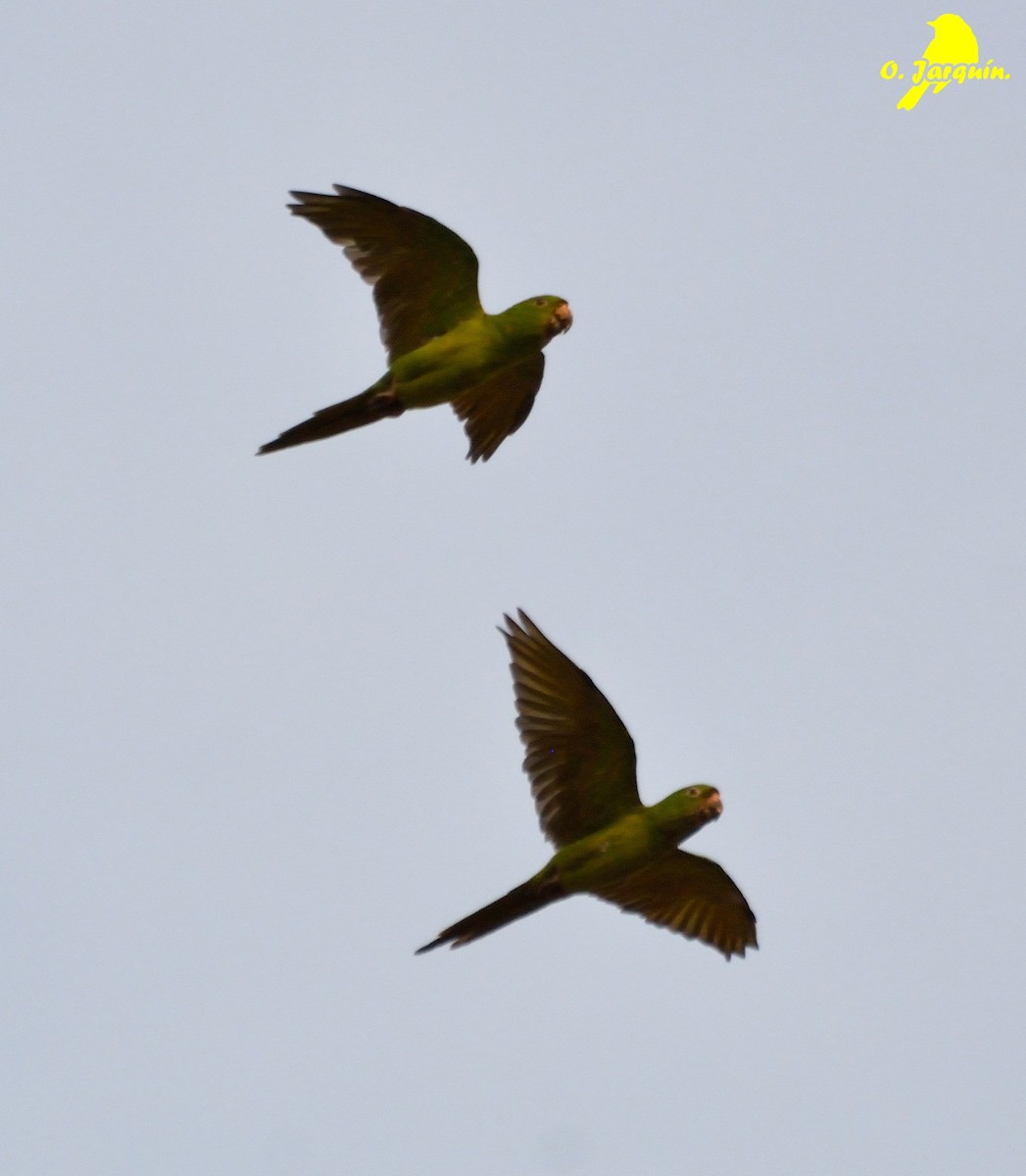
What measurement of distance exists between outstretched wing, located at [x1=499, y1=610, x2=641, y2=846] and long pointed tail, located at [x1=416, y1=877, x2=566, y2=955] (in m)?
0.42

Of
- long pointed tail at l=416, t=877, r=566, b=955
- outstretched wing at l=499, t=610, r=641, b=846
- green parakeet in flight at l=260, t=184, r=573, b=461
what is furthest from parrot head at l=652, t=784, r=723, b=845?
green parakeet in flight at l=260, t=184, r=573, b=461

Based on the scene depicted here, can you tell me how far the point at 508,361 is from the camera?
572 inches

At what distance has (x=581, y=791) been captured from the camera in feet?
45.9

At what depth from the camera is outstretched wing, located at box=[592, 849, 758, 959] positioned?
14336mm

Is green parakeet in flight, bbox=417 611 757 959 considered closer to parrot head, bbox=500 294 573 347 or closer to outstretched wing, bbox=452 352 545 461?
outstretched wing, bbox=452 352 545 461

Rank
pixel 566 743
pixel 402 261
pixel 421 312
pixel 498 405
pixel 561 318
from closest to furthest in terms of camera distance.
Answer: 1. pixel 566 743
2. pixel 561 318
3. pixel 402 261
4. pixel 421 312
5. pixel 498 405

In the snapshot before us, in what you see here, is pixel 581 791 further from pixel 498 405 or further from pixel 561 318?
pixel 561 318

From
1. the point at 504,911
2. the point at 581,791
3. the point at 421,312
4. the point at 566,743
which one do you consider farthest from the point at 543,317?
the point at 504,911

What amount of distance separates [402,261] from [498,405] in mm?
1487

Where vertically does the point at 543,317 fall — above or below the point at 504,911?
above

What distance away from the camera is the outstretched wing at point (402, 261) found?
1422 cm

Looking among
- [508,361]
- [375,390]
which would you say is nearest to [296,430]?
[375,390]

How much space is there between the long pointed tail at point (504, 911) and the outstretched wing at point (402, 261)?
446 centimetres

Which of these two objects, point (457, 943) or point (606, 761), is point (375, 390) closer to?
point (606, 761)
